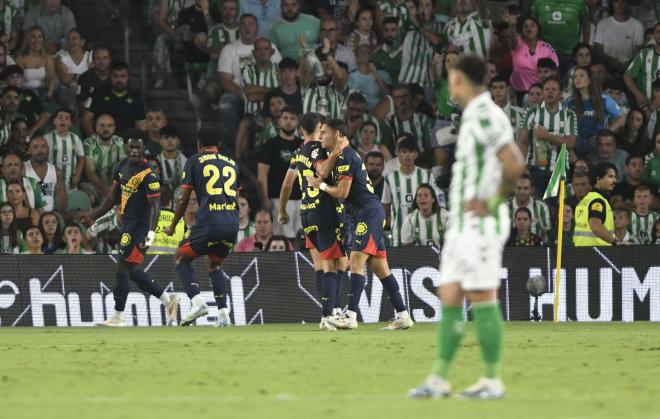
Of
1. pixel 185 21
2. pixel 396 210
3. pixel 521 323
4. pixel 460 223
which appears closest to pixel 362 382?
pixel 460 223

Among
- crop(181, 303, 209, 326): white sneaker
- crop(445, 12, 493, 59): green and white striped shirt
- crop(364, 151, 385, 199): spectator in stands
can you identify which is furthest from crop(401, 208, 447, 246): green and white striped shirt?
crop(181, 303, 209, 326): white sneaker

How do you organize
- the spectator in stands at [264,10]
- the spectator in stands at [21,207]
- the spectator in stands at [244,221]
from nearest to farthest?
1. the spectator in stands at [21,207]
2. the spectator in stands at [244,221]
3. the spectator in stands at [264,10]

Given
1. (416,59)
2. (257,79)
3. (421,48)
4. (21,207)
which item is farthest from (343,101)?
(21,207)

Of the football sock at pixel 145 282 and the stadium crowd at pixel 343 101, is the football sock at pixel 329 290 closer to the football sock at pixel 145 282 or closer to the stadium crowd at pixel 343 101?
the football sock at pixel 145 282

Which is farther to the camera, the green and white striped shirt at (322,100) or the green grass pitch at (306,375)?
the green and white striped shirt at (322,100)

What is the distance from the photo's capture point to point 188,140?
78.6 feet

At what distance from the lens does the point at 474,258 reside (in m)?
8.61

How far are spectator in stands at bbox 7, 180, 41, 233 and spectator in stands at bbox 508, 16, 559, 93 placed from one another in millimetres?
8394

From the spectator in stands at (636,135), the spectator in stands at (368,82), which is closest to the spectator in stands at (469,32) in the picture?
the spectator in stands at (368,82)

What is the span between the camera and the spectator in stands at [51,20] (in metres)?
23.9

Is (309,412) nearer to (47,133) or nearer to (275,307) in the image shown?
(275,307)

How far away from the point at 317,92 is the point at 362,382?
1316 centimetres

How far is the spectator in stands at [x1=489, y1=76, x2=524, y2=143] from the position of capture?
73.4 ft

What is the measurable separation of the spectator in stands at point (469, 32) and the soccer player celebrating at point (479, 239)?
14.8m
